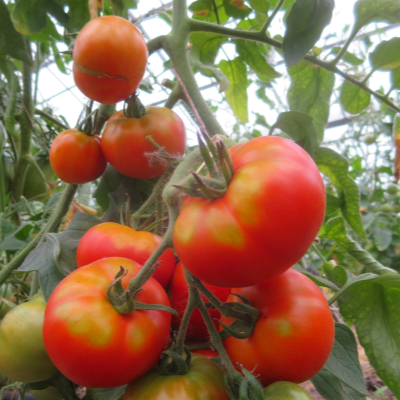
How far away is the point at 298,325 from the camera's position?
0.35m

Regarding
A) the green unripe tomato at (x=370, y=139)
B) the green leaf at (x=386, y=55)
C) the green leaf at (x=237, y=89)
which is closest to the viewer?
the green leaf at (x=386, y=55)

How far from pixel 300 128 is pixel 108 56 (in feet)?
1.02

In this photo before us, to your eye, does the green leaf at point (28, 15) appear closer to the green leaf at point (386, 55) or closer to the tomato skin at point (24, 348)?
the tomato skin at point (24, 348)

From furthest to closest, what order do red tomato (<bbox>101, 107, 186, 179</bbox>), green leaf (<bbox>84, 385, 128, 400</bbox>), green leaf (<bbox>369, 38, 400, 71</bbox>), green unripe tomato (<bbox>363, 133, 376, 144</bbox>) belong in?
green unripe tomato (<bbox>363, 133, 376, 144</bbox>) < green leaf (<bbox>369, 38, 400, 71</bbox>) < red tomato (<bbox>101, 107, 186, 179</bbox>) < green leaf (<bbox>84, 385, 128, 400</bbox>)

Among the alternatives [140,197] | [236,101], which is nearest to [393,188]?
[236,101]

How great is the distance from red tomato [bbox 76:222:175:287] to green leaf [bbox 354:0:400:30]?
0.54m

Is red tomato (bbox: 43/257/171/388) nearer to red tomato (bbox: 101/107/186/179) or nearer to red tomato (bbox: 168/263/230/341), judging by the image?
red tomato (bbox: 168/263/230/341)

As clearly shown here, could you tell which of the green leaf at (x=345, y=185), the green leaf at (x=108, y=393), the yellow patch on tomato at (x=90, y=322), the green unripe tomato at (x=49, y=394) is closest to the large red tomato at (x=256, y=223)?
the yellow patch on tomato at (x=90, y=322)

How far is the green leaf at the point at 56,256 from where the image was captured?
1.61 feet

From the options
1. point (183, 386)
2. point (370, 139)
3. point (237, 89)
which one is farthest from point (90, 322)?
point (370, 139)

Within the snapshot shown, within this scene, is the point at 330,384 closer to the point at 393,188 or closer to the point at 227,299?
the point at 227,299

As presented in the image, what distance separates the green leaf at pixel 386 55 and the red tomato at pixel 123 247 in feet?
1.85

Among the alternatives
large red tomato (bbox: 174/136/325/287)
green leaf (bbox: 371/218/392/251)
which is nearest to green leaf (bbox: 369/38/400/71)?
large red tomato (bbox: 174/136/325/287)

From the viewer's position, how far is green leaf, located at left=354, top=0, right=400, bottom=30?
633 millimetres
